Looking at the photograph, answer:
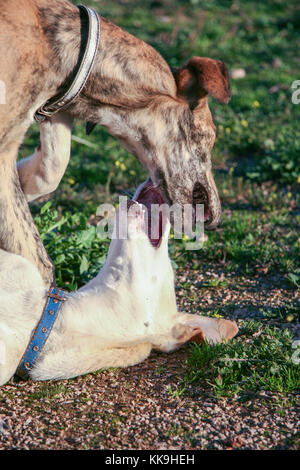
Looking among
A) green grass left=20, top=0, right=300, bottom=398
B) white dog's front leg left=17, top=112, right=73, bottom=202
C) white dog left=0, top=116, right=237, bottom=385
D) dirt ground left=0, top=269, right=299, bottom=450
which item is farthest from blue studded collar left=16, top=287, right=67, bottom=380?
white dog's front leg left=17, top=112, right=73, bottom=202

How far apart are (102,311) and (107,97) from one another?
122 centimetres

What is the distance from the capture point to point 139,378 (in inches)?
139

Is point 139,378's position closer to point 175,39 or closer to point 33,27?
point 33,27

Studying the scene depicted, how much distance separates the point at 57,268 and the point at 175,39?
4.98 metres

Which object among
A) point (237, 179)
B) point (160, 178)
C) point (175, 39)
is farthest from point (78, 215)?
point (175, 39)

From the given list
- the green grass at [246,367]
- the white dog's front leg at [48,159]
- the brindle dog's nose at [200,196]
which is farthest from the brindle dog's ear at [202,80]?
the green grass at [246,367]

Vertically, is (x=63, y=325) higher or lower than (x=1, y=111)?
lower

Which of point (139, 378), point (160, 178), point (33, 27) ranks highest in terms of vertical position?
point (33, 27)

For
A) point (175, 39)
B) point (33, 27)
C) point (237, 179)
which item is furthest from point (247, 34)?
point (33, 27)

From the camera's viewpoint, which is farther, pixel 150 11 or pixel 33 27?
pixel 150 11


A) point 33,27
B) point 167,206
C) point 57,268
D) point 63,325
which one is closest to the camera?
point 63,325

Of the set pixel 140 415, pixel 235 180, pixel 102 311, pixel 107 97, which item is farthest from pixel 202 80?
pixel 235 180

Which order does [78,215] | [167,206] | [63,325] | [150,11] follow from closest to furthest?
[63,325], [167,206], [78,215], [150,11]

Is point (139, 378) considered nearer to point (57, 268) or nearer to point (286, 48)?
point (57, 268)
